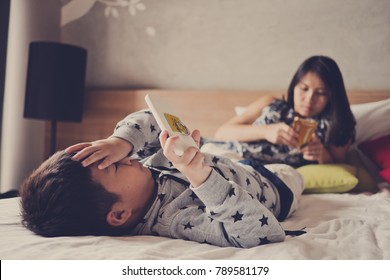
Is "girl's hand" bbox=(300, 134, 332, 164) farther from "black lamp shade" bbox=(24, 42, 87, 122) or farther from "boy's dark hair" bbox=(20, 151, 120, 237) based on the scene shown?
"black lamp shade" bbox=(24, 42, 87, 122)

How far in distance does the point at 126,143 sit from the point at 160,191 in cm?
12

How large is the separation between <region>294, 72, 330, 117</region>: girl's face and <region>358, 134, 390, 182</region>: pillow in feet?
0.64

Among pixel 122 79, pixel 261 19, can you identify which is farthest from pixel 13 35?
pixel 261 19

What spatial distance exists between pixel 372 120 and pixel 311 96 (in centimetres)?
25

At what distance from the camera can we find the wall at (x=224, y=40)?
142 centimetres

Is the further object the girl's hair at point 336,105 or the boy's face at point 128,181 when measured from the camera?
the girl's hair at point 336,105

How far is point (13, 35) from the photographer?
175 cm

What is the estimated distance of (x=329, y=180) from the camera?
1.12 m

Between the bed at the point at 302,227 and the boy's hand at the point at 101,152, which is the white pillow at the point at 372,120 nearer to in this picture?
the bed at the point at 302,227

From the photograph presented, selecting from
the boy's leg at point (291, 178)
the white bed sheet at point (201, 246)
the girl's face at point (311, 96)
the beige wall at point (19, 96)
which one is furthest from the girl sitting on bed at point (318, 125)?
the beige wall at point (19, 96)

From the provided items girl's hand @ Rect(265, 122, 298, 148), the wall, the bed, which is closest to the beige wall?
the wall

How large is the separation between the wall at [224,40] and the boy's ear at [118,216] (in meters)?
1.07

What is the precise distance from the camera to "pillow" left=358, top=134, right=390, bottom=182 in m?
1.18

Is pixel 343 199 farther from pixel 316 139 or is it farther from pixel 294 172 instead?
pixel 316 139
